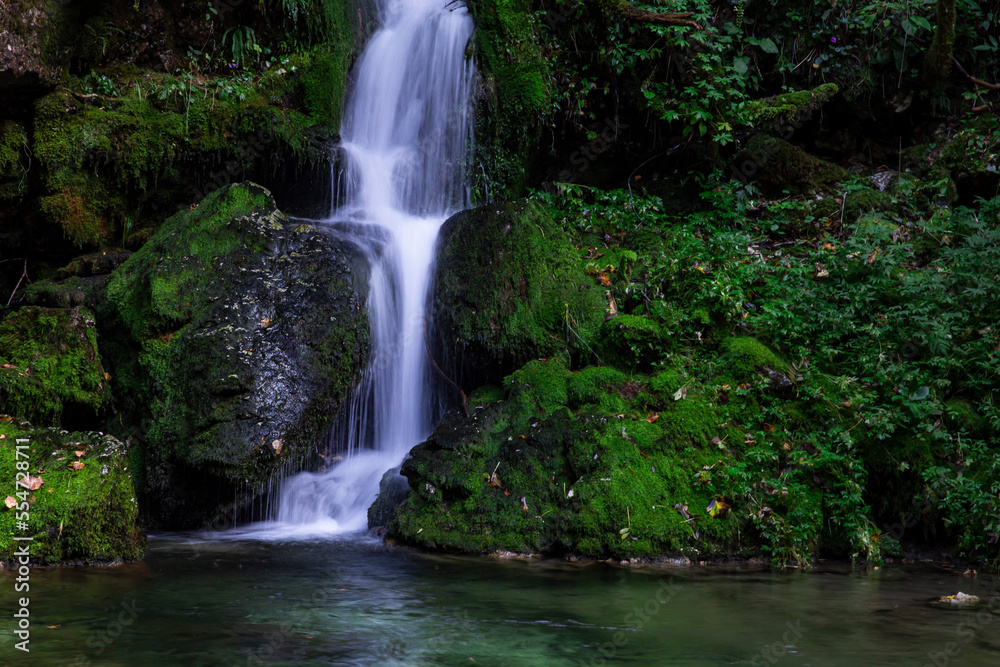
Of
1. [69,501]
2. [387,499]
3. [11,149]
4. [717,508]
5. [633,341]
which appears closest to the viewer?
[69,501]

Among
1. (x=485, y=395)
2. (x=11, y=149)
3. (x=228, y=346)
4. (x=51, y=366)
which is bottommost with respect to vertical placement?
(x=485, y=395)

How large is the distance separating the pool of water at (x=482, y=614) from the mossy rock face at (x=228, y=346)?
1435 millimetres

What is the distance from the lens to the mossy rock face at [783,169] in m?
10.1

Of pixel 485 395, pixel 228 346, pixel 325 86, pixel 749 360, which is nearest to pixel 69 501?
pixel 228 346

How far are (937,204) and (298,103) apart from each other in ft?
29.5

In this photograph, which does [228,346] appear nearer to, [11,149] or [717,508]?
[11,149]

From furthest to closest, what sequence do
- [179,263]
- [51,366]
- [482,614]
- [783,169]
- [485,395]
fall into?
[783,169], [179,263], [485,395], [51,366], [482,614]

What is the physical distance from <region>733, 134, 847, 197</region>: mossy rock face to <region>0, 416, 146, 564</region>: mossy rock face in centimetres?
871

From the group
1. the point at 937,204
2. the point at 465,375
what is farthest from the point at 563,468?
the point at 937,204

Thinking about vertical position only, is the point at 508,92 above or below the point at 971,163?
above

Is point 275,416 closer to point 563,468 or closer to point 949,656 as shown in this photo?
point 563,468

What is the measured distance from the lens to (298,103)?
10945mm

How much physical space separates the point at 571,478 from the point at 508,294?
2383mm

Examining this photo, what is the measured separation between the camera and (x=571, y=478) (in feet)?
20.7
